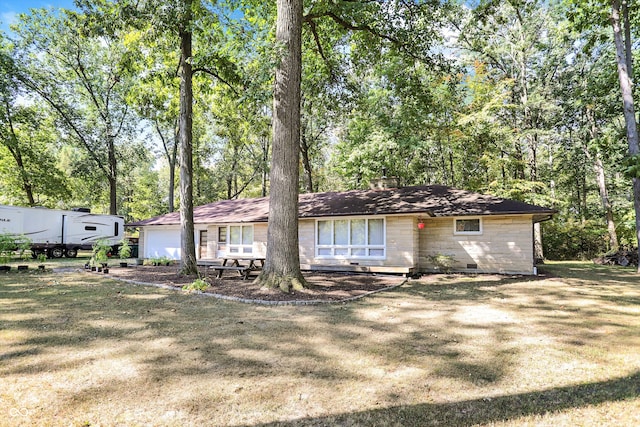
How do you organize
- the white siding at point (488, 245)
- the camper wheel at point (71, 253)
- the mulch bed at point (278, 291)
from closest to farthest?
1. the mulch bed at point (278, 291)
2. the white siding at point (488, 245)
3. the camper wheel at point (71, 253)

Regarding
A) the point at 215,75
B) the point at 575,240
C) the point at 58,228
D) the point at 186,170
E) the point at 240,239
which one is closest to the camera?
the point at 186,170

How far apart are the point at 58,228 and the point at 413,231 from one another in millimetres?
21681

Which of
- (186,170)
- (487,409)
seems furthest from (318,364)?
(186,170)

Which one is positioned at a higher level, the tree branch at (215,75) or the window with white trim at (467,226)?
A: the tree branch at (215,75)

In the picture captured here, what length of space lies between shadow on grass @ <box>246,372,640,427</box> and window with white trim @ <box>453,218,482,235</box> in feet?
35.1

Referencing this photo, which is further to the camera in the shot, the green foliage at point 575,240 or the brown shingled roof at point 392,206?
the green foliage at point 575,240

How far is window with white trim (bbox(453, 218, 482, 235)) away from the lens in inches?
533

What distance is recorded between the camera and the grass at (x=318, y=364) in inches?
112

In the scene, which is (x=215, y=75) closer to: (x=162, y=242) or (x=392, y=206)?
(x=392, y=206)

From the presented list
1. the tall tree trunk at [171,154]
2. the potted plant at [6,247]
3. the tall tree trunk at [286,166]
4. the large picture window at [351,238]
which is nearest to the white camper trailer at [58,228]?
the tall tree trunk at [171,154]

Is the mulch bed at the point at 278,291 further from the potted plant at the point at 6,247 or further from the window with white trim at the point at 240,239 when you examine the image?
the window with white trim at the point at 240,239

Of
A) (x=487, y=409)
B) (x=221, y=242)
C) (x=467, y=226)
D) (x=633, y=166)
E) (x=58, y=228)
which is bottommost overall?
(x=487, y=409)

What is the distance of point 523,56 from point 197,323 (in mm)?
24349

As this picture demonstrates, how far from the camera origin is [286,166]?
8.83m
